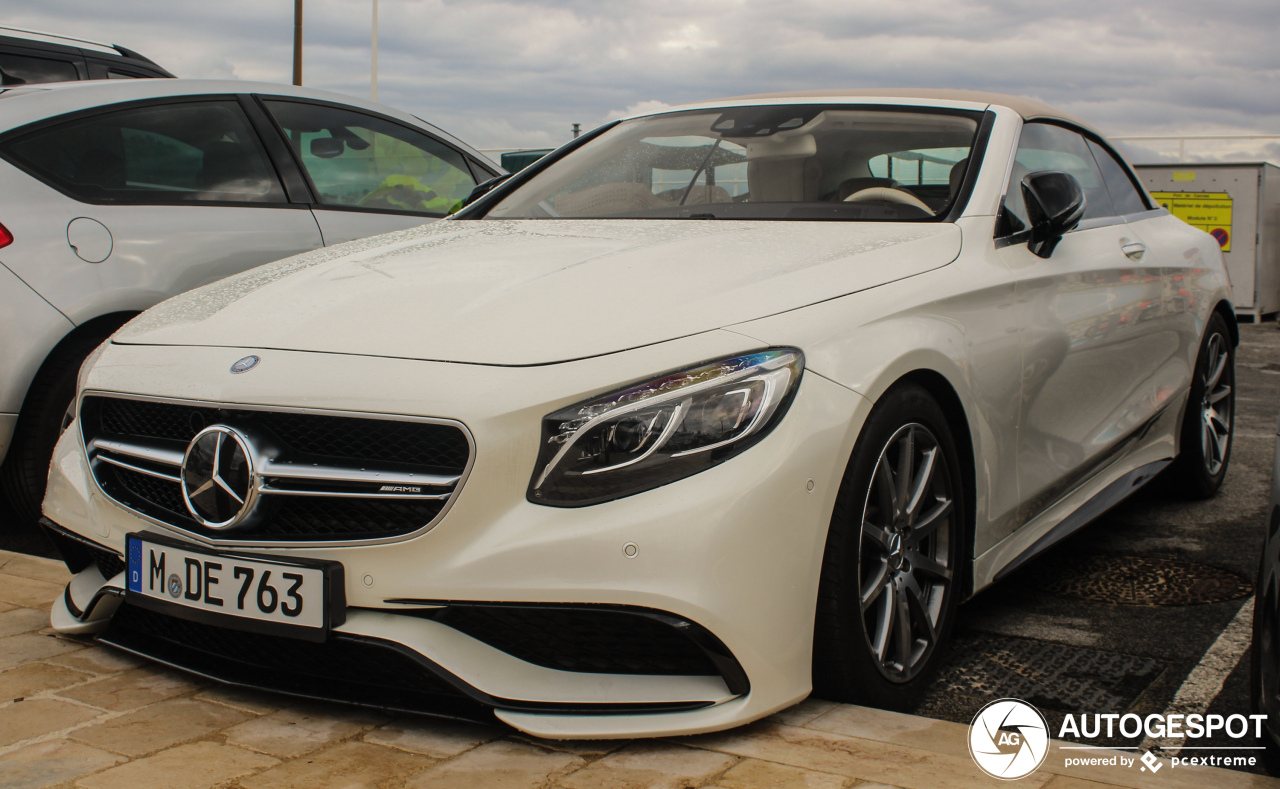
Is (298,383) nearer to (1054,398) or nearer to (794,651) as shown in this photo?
(794,651)

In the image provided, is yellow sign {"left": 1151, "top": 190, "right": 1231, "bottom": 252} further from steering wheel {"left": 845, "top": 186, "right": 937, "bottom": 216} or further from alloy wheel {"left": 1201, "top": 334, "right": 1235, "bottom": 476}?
steering wheel {"left": 845, "top": 186, "right": 937, "bottom": 216}

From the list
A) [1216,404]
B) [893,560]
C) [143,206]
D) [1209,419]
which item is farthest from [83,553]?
[1216,404]

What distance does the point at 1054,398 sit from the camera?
10.5 ft

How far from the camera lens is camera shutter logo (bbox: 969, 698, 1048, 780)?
2.12 meters

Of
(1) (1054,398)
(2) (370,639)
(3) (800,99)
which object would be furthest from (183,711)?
(3) (800,99)

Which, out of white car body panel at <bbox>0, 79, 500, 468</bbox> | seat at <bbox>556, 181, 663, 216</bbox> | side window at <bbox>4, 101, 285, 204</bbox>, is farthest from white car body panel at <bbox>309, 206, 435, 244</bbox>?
seat at <bbox>556, 181, 663, 216</bbox>

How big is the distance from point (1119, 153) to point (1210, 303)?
70cm

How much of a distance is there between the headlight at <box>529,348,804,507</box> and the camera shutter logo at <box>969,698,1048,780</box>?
73cm

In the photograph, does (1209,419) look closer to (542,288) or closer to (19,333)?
(542,288)

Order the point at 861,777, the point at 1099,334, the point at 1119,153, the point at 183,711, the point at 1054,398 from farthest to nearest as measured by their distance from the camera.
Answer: the point at 1119,153, the point at 1099,334, the point at 1054,398, the point at 183,711, the point at 861,777

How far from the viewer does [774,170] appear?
3.51 m

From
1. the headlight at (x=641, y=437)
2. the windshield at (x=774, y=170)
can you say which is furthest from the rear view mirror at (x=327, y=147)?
the headlight at (x=641, y=437)

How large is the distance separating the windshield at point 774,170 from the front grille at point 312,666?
1604 millimetres

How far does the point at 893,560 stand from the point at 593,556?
799 millimetres
